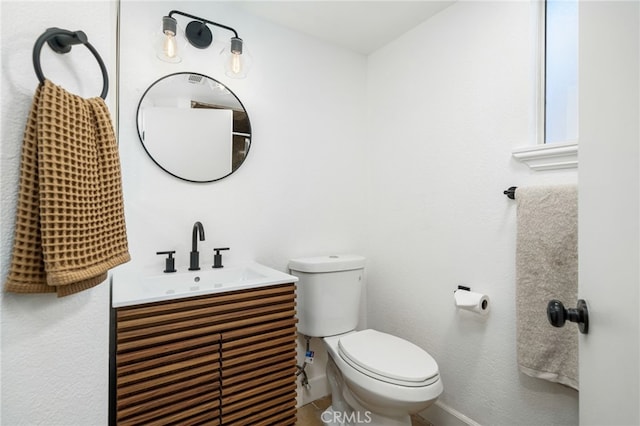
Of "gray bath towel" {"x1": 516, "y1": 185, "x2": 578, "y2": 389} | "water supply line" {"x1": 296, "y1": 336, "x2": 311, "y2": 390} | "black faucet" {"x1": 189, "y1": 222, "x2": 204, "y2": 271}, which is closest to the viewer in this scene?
"gray bath towel" {"x1": 516, "y1": 185, "x2": 578, "y2": 389}

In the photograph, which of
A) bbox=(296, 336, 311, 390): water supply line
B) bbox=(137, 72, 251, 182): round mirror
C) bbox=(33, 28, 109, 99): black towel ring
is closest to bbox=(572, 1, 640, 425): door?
bbox=(33, 28, 109, 99): black towel ring

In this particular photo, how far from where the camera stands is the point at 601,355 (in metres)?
0.65

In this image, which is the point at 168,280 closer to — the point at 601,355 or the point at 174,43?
the point at 174,43

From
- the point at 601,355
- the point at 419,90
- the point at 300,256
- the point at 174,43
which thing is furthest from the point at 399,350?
the point at 174,43

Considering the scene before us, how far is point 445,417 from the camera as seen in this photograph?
5.58 feet

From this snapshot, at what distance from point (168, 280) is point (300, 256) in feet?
2.56

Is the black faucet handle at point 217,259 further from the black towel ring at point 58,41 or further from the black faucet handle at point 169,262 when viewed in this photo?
the black towel ring at point 58,41

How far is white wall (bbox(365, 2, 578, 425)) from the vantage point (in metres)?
1.45

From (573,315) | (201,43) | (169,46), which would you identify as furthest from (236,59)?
(573,315)

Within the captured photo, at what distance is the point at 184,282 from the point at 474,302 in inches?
54.8

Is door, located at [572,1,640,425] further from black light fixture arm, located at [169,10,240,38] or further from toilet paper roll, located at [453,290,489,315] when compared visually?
black light fixture arm, located at [169,10,240,38]

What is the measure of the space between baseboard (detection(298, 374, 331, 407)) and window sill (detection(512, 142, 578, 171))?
1679 millimetres

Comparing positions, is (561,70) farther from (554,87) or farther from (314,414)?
(314,414)

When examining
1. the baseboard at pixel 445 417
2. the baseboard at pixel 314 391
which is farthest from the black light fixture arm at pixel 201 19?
the baseboard at pixel 445 417
